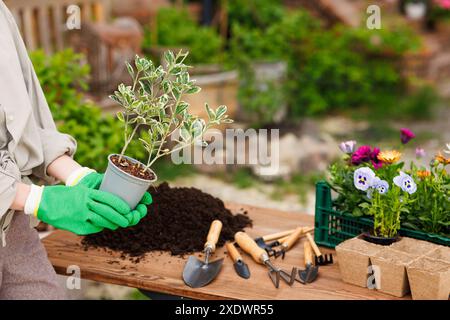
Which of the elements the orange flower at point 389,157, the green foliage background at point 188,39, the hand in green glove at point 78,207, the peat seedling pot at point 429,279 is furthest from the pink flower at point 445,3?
the hand in green glove at point 78,207

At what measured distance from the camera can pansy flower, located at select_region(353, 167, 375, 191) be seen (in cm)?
205

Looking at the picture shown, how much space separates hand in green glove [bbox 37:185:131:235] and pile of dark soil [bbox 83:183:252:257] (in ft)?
1.26

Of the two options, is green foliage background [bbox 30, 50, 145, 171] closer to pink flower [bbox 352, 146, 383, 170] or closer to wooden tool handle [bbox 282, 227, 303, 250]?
wooden tool handle [bbox 282, 227, 303, 250]

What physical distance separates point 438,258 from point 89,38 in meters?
3.85

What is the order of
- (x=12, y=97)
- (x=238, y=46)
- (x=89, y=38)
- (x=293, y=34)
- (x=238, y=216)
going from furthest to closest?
(x=293, y=34) < (x=238, y=46) < (x=89, y=38) < (x=238, y=216) < (x=12, y=97)

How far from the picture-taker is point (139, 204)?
6.58ft

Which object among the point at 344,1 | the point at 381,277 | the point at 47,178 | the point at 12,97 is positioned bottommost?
the point at 381,277

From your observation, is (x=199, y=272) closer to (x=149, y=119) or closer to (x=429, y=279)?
(x=149, y=119)

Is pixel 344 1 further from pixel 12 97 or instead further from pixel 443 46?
pixel 12 97

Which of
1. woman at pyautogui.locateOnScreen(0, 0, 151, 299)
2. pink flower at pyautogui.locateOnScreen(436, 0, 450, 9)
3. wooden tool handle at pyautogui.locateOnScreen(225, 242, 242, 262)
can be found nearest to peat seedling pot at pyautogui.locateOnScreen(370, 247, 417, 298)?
wooden tool handle at pyautogui.locateOnScreen(225, 242, 242, 262)

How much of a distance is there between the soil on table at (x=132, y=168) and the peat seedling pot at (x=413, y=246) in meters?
0.72

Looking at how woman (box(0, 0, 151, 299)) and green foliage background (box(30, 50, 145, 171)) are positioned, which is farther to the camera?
green foliage background (box(30, 50, 145, 171))
